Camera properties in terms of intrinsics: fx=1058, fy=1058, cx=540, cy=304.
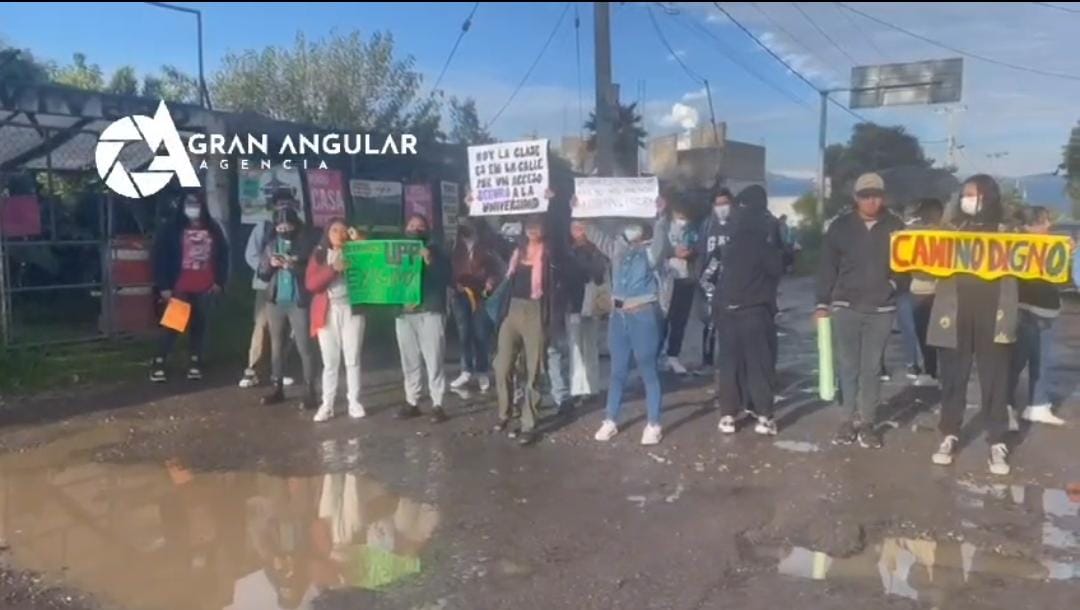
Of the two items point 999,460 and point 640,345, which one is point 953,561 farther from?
point 640,345

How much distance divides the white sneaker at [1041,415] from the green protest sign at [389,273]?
5111mm

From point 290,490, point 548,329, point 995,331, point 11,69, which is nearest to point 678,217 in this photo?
point 548,329

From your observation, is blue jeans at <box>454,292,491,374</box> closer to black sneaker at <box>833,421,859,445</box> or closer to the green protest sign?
the green protest sign

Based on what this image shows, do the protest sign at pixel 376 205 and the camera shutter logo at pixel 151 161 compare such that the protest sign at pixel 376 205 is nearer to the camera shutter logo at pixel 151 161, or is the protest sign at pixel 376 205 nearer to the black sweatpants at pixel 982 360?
the camera shutter logo at pixel 151 161

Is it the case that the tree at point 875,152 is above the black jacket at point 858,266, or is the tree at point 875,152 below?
above

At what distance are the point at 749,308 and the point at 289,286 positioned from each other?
13.2 feet

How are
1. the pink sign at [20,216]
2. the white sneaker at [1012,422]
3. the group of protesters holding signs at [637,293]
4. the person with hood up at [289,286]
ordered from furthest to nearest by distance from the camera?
the pink sign at [20,216], the person with hood up at [289,286], the white sneaker at [1012,422], the group of protesters holding signs at [637,293]

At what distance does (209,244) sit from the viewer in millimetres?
10625

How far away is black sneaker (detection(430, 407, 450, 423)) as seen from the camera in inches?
353

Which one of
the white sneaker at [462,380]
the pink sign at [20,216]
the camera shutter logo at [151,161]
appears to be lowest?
the white sneaker at [462,380]

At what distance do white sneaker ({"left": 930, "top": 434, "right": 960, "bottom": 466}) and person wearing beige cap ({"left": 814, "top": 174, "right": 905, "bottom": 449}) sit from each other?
526 mm

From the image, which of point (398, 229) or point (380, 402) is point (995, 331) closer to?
point (380, 402)

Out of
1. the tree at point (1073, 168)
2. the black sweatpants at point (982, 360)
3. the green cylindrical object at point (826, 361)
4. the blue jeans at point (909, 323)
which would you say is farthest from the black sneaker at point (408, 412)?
the tree at point (1073, 168)

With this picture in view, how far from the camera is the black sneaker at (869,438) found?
7.82 meters
